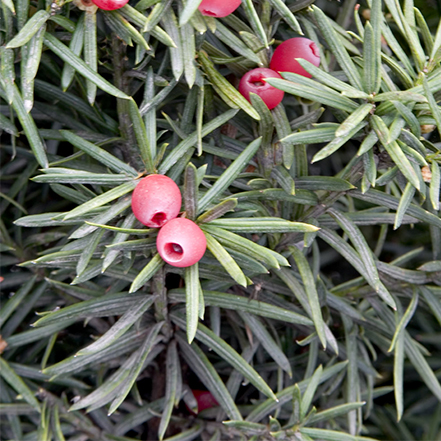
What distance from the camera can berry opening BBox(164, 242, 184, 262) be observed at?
0.56 metres

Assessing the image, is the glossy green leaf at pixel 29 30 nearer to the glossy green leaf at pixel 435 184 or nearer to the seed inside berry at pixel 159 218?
the seed inside berry at pixel 159 218

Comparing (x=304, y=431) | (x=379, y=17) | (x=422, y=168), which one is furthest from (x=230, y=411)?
(x=379, y=17)

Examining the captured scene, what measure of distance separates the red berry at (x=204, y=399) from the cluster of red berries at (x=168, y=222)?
517 mm

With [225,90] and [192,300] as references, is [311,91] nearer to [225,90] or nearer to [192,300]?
[225,90]

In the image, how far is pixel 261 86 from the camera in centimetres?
66

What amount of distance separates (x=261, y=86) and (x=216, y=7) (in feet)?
0.41

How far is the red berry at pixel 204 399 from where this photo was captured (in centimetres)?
99

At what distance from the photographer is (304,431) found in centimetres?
80

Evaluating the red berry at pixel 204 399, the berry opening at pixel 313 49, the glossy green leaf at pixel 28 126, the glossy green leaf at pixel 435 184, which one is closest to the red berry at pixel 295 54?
the berry opening at pixel 313 49

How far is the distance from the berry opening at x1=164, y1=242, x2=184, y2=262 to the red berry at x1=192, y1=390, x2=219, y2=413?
20.4 inches

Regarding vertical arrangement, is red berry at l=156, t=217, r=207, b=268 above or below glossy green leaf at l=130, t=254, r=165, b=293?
above

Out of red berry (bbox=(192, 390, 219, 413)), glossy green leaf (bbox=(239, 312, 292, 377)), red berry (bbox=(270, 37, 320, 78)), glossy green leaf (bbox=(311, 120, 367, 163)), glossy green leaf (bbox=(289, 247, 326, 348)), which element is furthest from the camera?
red berry (bbox=(192, 390, 219, 413))

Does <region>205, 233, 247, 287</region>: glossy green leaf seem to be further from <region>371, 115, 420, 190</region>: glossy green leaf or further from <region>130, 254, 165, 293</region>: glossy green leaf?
<region>371, 115, 420, 190</region>: glossy green leaf

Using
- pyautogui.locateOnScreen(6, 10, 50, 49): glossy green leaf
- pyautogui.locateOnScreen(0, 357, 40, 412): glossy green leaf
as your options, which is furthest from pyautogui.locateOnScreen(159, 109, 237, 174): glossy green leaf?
pyautogui.locateOnScreen(0, 357, 40, 412): glossy green leaf
